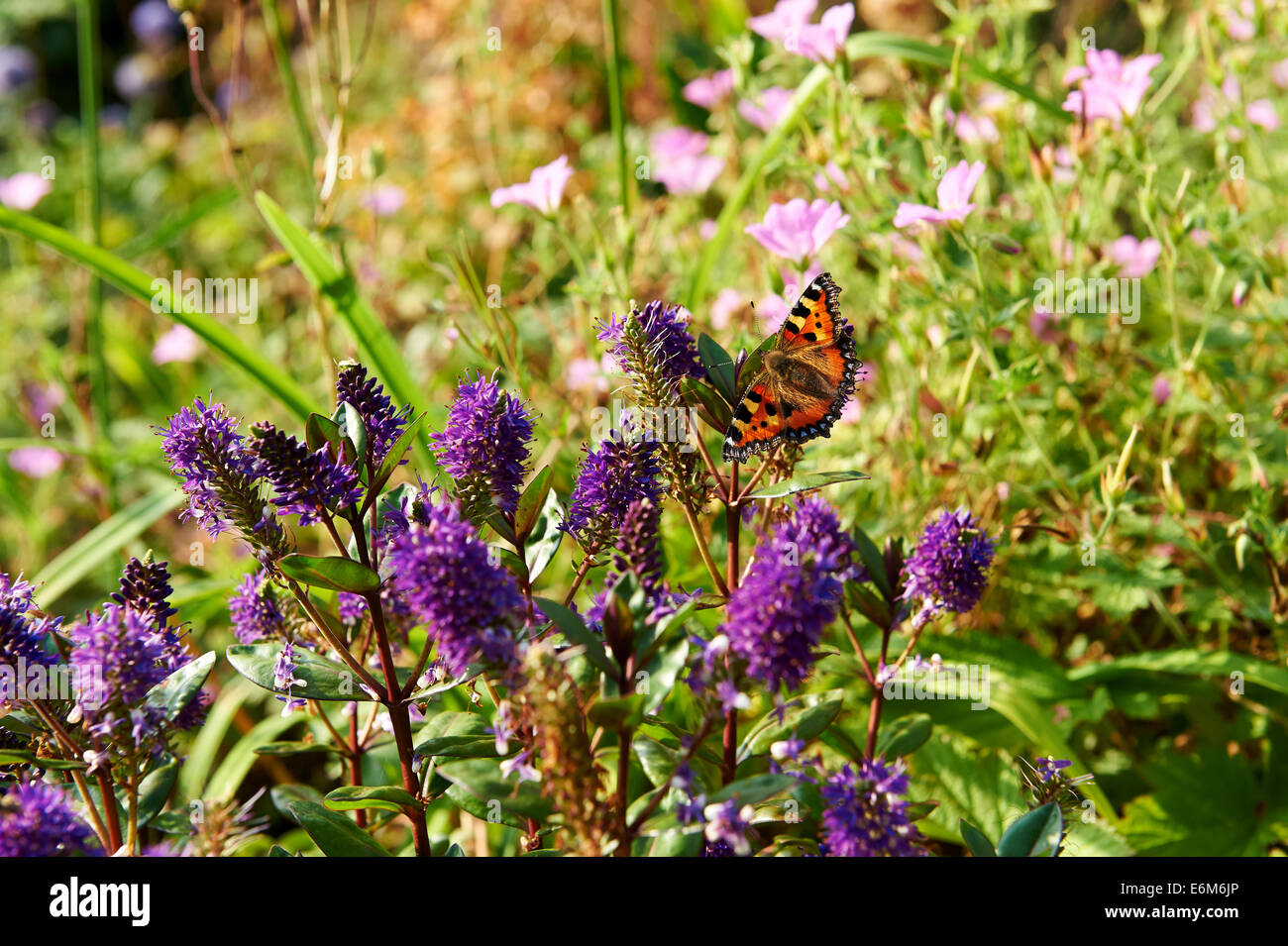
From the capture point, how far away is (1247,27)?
87.6 inches

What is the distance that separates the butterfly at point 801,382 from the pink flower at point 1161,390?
3.42 ft

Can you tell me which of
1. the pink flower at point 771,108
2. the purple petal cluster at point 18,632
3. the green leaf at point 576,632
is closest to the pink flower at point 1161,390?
the pink flower at point 771,108

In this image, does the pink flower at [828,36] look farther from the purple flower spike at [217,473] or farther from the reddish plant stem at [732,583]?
the purple flower spike at [217,473]

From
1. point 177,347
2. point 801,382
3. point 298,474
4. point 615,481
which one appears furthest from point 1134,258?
point 177,347

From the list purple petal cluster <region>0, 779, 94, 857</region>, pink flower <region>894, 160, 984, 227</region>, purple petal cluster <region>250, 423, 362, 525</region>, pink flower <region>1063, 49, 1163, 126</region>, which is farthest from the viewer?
pink flower <region>1063, 49, 1163, 126</region>

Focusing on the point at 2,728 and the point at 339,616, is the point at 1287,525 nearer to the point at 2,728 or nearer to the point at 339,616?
the point at 339,616

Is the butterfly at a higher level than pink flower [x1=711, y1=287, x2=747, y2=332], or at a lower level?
lower

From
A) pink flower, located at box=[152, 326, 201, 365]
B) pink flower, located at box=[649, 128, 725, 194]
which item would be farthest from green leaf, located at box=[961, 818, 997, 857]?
pink flower, located at box=[152, 326, 201, 365]

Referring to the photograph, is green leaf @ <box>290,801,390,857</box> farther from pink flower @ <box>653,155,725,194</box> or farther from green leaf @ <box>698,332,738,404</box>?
pink flower @ <box>653,155,725,194</box>

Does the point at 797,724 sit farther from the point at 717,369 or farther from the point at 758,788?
the point at 717,369

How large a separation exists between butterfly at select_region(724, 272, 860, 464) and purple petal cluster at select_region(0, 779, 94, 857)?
2.06ft

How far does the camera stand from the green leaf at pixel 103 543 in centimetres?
194

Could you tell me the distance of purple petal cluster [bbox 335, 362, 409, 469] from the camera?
98 centimetres
